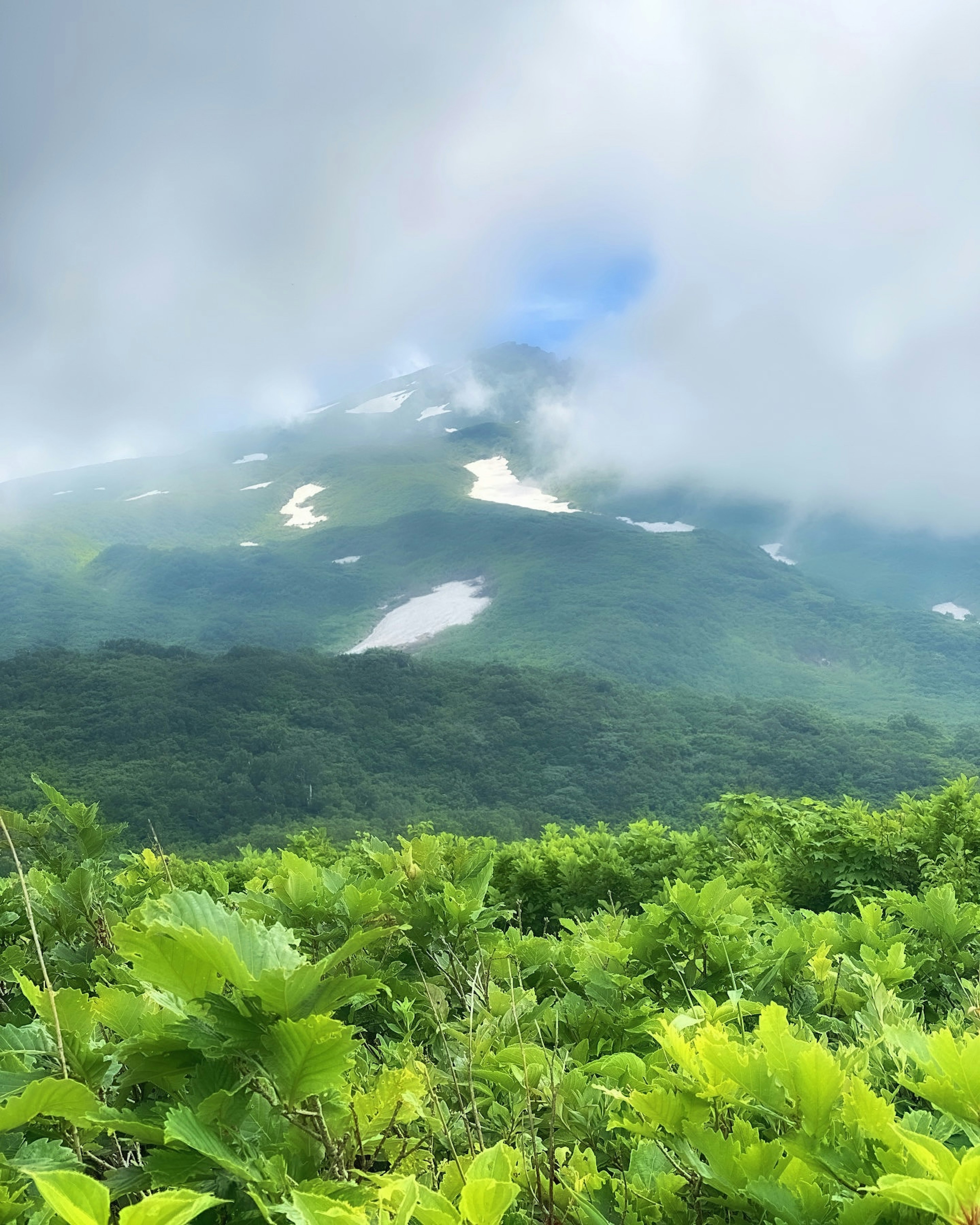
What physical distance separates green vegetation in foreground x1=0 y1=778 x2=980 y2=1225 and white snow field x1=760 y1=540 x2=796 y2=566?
16953 centimetres

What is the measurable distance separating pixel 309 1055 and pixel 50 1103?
38cm

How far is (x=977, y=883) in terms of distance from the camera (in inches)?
210

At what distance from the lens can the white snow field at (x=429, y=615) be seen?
126m

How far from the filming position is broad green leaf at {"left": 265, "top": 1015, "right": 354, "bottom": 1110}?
926 mm

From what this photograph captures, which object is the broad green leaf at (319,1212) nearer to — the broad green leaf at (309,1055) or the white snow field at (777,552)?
the broad green leaf at (309,1055)

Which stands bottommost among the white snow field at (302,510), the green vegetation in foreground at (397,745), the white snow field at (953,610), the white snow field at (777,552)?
the green vegetation in foreground at (397,745)

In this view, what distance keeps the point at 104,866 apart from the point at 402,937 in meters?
1.29

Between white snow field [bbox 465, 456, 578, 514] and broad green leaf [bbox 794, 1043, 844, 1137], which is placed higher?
white snow field [bbox 465, 456, 578, 514]

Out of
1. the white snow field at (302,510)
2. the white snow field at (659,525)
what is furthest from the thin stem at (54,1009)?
the white snow field at (302,510)

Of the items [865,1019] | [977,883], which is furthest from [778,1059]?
[977,883]

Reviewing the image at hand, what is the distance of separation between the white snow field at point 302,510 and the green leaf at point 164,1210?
17669 cm

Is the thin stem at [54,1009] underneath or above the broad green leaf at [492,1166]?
above

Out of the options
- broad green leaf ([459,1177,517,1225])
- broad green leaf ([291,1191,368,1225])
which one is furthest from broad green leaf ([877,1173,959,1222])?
broad green leaf ([291,1191,368,1225])

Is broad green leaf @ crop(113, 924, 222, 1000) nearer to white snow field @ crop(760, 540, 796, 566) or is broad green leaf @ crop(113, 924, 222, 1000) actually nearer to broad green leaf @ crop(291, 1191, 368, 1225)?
broad green leaf @ crop(291, 1191, 368, 1225)
